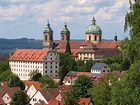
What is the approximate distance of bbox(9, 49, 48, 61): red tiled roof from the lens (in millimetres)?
88100

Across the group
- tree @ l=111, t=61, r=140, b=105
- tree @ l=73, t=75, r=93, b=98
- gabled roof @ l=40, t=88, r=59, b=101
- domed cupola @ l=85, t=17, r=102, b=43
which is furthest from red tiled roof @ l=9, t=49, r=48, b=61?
tree @ l=111, t=61, r=140, b=105

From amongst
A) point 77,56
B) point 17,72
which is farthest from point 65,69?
point 77,56

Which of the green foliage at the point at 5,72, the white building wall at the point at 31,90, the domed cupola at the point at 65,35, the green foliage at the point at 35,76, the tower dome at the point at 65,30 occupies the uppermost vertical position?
the tower dome at the point at 65,30

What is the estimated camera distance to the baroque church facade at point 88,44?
104481 millimetres

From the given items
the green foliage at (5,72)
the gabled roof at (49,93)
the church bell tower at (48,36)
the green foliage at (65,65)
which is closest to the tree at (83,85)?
the gabled roof at (49,93)

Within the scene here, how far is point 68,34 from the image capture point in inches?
4956

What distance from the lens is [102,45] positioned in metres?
119

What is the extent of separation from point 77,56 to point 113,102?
86726mm

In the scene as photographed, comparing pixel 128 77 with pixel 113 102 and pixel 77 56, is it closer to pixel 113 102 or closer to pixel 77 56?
pixel 113 102

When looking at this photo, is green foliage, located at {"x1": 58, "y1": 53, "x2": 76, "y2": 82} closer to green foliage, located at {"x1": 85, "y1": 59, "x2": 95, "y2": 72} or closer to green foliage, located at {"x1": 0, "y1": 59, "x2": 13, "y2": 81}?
green foliage, located at {"x1": 85, "y1": 59, "x2": 95, "y2": 72}

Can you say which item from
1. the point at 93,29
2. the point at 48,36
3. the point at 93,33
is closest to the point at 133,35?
the point at 48,36

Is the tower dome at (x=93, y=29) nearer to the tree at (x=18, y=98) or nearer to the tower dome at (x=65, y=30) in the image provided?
the tower dome at (x=65, y=30)

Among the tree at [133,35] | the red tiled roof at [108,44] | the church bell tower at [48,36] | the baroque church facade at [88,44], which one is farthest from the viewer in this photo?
the church bell tower at [48,36]

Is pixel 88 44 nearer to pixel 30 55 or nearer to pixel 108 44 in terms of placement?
pixel 108 44
